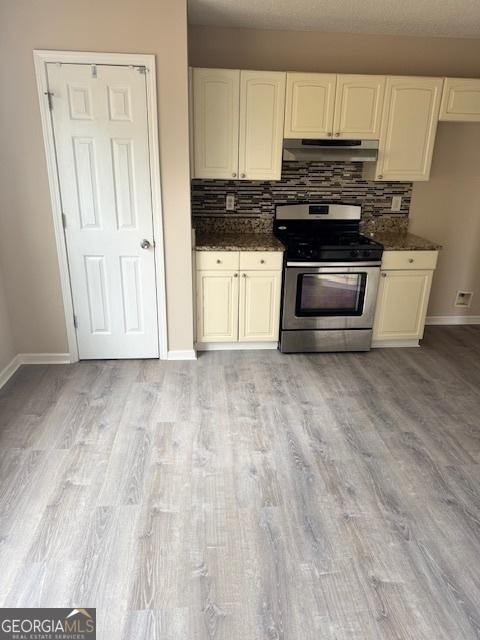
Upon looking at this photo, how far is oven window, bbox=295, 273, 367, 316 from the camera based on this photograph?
3533 millimetres

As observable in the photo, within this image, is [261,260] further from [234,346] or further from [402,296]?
[402,296]

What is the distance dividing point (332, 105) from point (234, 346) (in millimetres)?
2049

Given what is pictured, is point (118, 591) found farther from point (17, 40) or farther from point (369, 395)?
point (17, 40)

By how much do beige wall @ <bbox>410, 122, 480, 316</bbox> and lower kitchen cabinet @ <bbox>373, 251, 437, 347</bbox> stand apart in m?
0.67

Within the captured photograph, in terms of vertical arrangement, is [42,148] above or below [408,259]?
above

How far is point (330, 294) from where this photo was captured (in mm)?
3584

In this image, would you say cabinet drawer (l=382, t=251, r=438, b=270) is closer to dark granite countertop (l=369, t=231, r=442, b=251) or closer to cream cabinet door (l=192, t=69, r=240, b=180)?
dark granite countertop (l=369, t=231, r=442, b=251)

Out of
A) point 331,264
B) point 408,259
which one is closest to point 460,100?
point 408,259

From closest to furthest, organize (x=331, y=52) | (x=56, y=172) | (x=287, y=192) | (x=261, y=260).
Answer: (x=56, y=172) < (x=261, y=260) < (x=331, y=52) < (x=287, y=192)

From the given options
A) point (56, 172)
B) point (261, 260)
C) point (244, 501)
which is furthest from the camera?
point (261, 260)

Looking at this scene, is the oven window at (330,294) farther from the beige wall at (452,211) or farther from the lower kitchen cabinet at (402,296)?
the beige wall at (452,211)

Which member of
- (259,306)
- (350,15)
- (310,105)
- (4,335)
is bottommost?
(4,335)

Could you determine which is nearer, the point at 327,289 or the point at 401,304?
the point at 327,289

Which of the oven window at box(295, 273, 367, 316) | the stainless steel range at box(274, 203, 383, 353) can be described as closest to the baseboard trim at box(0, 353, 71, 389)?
the stainless steel range at box(274, 203, 383, 353)
